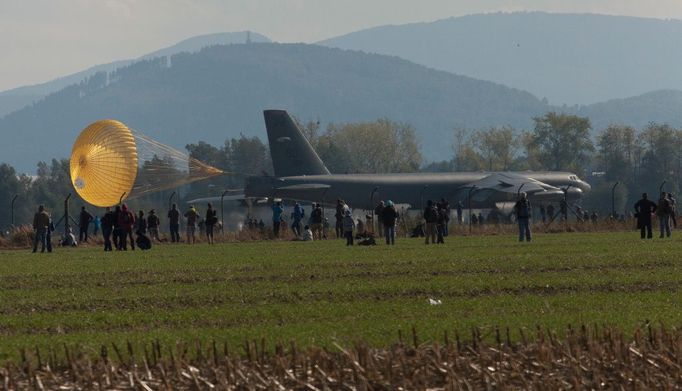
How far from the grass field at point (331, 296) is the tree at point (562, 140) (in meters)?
136

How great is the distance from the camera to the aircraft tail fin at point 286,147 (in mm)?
82312

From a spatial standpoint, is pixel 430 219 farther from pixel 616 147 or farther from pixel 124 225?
pixel 616 147

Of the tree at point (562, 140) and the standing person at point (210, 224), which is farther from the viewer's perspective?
the tree at point (562, 140)

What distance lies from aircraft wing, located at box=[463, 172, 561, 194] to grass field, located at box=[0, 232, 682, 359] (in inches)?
1823

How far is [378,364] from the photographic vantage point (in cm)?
1332

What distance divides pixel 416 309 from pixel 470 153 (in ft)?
568

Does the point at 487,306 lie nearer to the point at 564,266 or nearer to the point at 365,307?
the point at 365,307

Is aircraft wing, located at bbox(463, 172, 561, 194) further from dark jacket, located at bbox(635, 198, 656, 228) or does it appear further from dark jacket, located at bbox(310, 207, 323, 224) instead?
dark jacket, located at bbox(635, 198, 656, 228)

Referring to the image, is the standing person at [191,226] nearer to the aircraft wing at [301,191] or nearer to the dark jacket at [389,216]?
the dark jacket at [389,216]

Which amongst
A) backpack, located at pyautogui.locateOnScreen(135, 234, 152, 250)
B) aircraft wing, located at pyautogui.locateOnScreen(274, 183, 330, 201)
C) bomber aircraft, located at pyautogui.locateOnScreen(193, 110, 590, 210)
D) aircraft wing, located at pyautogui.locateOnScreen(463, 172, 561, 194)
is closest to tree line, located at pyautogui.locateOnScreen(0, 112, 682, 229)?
aircraft wing, located at pyautogui.locateOnScreen(463, 172, 561, 194)

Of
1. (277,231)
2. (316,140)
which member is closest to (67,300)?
(277,231)

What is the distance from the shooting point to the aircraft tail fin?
82.3 meters

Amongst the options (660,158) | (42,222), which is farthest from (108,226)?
(660,158)

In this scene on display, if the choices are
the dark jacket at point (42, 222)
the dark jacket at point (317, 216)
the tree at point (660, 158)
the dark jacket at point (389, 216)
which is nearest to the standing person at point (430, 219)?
the dark jacket at point (389, 216)
